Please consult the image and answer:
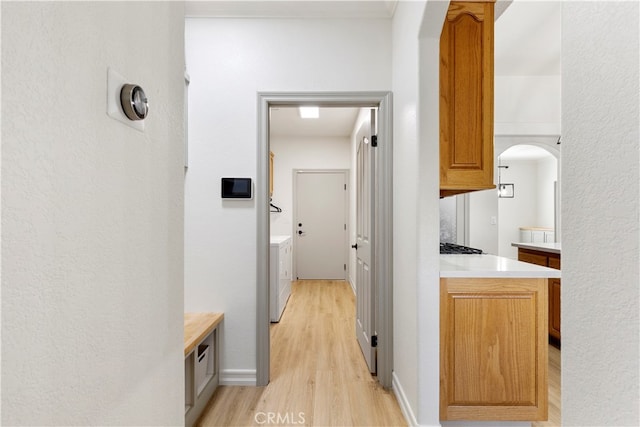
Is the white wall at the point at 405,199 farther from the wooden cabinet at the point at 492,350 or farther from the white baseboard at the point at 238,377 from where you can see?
the white baseboard at the point at 238,377

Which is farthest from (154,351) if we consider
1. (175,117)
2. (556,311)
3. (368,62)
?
(556,311)

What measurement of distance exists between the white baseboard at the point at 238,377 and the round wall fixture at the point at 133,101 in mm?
2014

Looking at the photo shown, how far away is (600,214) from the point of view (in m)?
0.57

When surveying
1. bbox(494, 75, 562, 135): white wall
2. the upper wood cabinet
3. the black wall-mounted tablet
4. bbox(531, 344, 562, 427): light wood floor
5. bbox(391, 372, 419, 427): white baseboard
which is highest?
bbox(494, 75, 562, 135): white wall

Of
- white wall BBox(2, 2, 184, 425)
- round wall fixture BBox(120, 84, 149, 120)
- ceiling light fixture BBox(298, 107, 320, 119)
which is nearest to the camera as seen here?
white wall BBox(2, 2, 184, 425)

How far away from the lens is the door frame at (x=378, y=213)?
2.29 metres

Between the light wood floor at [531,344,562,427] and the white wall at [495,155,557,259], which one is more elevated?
the white wall at [495,155,557,259]

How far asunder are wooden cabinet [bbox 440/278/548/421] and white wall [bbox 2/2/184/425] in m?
1.34

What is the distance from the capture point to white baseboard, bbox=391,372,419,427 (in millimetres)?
1735

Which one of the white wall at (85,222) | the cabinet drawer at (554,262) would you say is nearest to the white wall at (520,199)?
the cabinet drawer at (554,262)

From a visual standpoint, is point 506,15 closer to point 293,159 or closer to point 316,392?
point 316,392

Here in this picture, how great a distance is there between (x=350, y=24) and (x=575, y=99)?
6.78 ft

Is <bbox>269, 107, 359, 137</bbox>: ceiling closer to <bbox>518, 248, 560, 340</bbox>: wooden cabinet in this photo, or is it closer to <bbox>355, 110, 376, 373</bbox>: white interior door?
<bbox>355, 110, 376, 373</bbox>: white interior door

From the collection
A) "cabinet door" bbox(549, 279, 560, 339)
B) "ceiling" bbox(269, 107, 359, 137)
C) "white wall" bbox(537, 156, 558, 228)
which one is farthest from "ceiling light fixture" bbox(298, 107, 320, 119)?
"white wall" bbox(537, 156, 558, 228)
